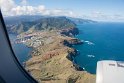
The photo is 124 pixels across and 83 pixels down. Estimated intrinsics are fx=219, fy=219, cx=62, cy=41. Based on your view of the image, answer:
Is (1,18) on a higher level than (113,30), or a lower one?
higher

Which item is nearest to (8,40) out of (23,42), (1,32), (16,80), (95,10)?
(1,32)

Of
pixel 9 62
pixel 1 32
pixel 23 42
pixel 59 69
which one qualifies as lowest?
pixel 59 69

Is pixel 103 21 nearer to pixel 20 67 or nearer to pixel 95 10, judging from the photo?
pixel 95 10

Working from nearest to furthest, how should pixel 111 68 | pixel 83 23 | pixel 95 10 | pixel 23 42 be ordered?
pixel 111 68 → pixel 23 42 → pixel 83 23 → pixel 95 10

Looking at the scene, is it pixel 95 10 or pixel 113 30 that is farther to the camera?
pixel 95 10

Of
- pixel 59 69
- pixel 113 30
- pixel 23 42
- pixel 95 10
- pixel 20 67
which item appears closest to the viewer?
pixel 20 67

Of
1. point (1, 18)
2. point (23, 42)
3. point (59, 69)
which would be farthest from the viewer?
point (59, 69)

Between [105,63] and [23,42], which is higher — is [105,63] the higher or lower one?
the higher one

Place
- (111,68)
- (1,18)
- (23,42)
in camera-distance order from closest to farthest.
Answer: (111,68)
(1,18)
(23,42)

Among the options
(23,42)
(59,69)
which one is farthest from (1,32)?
(59,69)

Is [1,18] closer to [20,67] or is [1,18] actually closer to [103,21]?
[20,67]
